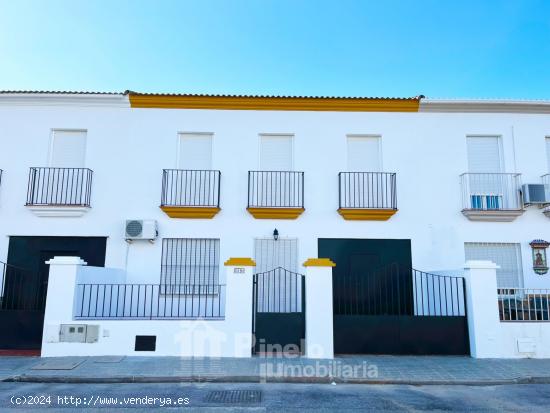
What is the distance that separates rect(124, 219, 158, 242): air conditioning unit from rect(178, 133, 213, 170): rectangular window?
177 centimetres

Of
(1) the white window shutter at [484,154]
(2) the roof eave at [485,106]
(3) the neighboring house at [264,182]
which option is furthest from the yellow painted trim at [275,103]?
(1) the white window shutter at [484,154]

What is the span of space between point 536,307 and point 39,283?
11358 mm

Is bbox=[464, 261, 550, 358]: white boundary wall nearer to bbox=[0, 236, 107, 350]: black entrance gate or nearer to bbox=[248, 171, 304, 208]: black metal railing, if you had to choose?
bbox=[248, 171, 304, 208]: black metal railing

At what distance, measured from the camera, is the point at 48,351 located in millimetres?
8281

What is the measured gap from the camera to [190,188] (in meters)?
10.9

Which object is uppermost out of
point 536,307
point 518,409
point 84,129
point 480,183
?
point 84,129

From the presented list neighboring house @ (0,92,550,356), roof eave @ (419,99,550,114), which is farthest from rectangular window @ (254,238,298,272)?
roof eave @ (419,99,550,114)

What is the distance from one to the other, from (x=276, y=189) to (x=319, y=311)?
12.3ft

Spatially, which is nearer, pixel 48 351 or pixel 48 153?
pixel 48 351

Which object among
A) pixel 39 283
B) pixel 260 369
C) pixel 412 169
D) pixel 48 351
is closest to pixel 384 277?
pixel 412 169

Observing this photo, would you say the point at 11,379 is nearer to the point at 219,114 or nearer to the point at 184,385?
the point at 184,385

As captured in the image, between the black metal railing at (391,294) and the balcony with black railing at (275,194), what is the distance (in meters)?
2.14

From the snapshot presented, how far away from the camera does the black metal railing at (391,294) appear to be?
10164 millimetres

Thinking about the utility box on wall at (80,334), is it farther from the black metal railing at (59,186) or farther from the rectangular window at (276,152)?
the rectangular window at (276,152)
